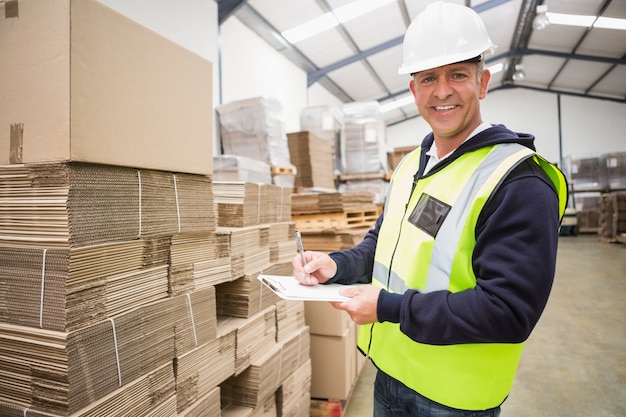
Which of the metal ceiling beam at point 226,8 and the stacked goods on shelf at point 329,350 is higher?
the metal ceiling beam at point 226,8

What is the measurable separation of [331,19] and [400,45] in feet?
9.47

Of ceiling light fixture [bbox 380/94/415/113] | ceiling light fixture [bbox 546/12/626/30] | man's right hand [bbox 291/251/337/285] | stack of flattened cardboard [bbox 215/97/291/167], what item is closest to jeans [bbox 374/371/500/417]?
man's right hand [bbox 291/251/337/285]

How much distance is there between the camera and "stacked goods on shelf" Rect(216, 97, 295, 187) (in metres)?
5.11

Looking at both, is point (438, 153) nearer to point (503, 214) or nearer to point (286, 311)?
point (503, 214)

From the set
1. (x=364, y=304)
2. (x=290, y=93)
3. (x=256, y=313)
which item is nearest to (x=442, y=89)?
(x=364, y=304)

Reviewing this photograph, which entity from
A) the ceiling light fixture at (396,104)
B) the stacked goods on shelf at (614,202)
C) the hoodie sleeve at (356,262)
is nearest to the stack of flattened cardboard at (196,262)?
the hoodie sleeve at (356,262)

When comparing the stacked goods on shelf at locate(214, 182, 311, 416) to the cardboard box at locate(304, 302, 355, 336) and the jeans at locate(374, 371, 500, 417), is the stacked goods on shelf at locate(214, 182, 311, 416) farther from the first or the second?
the jeans at locate(374, 371, 500, 417)

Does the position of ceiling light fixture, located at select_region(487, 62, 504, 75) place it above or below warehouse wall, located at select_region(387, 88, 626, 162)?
above

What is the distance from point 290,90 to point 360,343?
23.4 ft

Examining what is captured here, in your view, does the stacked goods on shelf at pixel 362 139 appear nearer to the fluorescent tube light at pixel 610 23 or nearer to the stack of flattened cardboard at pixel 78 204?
the stack of flattened cardboard at pixel 78 204

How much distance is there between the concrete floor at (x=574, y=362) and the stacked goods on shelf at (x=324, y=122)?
168 inches

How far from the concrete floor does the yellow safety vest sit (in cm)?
255

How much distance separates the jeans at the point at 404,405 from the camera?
1.43 metres

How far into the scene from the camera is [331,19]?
24.4 feet
